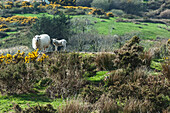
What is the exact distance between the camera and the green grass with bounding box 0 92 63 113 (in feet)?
16.8

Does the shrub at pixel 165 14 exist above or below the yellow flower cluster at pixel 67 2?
below

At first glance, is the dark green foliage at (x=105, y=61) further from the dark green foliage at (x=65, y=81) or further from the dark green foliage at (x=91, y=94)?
the dark green foliage at (x=91, y=94)

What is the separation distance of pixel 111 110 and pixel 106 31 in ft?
101

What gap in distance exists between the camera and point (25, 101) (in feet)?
18.1

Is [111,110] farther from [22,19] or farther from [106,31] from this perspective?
[22,19]

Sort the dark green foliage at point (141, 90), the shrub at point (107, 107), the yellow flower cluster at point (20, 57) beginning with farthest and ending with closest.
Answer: the yellow flower cluster at point (20, 57) < the dark green foliage at point (141, 90) < the shrub at point (107, 107)

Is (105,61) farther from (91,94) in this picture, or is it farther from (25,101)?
(25,101)

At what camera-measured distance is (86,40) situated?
90.0ft

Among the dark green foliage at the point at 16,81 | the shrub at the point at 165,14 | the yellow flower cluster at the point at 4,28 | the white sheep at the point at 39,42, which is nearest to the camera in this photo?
the dark green foliage at the point at 16,81

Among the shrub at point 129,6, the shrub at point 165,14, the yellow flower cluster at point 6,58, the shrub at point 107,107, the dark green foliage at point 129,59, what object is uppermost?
the shrub at point 129,6

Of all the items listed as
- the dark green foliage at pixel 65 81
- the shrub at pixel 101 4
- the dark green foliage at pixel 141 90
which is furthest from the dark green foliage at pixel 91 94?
the shrub at pixel 101 4

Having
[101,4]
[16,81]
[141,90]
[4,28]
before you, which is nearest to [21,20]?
[4,28]

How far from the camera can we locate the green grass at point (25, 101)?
5113 mm

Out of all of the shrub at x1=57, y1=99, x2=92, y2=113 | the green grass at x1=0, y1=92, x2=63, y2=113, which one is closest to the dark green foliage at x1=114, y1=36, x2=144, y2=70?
the green grass at x1=0, y1=92, x2=63, y2=113
